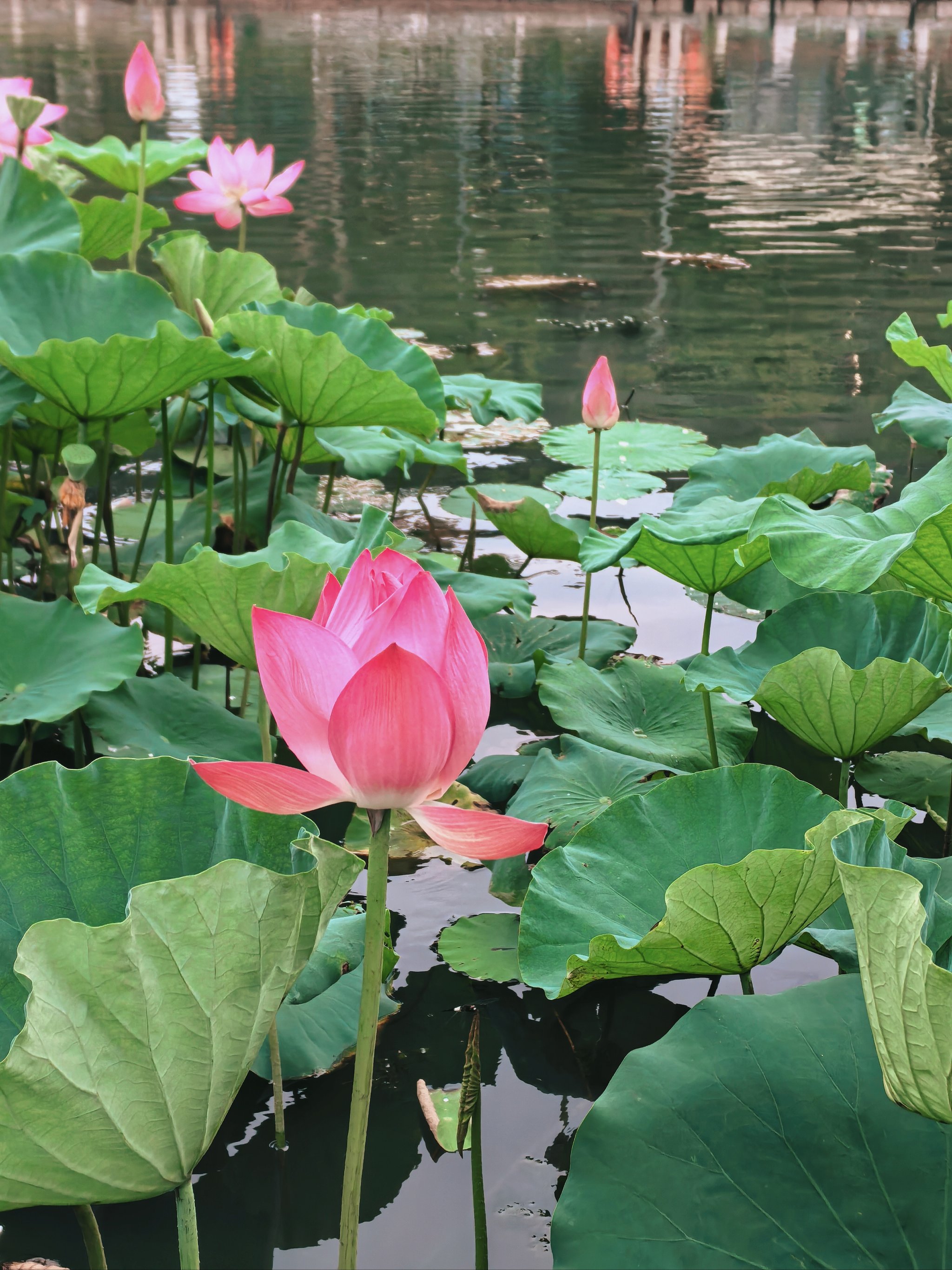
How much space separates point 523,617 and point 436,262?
426cm

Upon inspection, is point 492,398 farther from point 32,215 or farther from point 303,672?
point 303,672

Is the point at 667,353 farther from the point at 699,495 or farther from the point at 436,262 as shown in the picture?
the point at 699,495

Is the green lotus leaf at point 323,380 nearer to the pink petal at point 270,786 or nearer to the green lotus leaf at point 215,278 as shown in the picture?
the green lotus leaf at point 215,278

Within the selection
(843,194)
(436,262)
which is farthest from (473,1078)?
(843,194)

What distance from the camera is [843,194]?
26.0 ft

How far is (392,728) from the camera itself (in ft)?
1.90

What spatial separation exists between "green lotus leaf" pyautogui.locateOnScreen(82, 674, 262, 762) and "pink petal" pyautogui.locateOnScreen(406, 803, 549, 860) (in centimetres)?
91

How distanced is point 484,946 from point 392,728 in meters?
0.85

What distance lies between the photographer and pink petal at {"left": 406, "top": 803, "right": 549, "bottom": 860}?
0.60 m

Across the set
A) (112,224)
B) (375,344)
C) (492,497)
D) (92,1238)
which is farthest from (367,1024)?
(112,224)

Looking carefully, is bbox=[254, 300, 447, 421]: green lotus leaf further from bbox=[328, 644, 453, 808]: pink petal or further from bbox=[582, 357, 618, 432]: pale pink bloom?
bbox=[328, 644, 453, 808]: pink petal

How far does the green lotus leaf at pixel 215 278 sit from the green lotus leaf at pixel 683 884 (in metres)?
1.44

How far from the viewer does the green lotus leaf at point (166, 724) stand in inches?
58.1

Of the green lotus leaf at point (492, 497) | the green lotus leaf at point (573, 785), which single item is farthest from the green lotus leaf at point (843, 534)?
the green lotus leaf at point (492, 497)
